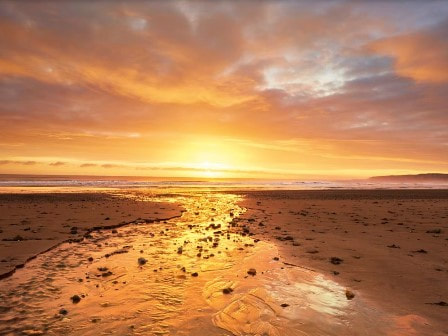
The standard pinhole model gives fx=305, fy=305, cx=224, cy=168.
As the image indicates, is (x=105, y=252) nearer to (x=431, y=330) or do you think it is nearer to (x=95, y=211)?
(x=431, y=330)

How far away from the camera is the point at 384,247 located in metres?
11.2

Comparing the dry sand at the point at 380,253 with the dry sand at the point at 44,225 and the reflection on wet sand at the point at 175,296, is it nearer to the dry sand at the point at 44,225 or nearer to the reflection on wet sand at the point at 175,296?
the reflection on wet sand at the point at 175,296

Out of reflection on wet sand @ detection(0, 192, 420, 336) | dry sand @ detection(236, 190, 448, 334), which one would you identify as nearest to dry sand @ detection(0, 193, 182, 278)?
reflection on wet sand @ detection(0, 192, 420, 336)

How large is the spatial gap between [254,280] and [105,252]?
18.2 ft

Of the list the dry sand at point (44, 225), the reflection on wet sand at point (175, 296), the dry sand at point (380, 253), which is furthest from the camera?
the dry sand at point (44, 225)

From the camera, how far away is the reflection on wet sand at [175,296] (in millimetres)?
5529

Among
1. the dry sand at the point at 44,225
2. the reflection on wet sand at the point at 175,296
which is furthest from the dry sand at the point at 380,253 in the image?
the dry sand at the point at 44,225

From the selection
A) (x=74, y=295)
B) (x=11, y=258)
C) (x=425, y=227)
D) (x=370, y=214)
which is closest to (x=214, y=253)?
(x=74, y=295)

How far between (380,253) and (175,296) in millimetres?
7308

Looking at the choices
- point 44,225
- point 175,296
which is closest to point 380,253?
point 175,296

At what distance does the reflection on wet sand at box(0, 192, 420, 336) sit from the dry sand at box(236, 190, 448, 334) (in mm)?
734

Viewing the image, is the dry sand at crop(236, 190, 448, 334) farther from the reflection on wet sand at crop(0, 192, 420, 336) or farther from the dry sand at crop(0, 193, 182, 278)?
the dry sand at crop(0, 193, 182, 278)

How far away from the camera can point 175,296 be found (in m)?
6.90

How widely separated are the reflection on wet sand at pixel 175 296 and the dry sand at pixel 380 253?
73cm
